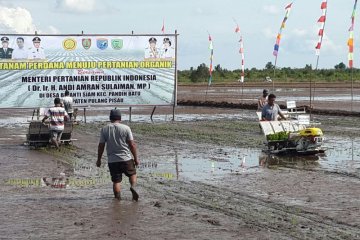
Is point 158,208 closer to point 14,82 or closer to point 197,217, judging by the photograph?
point 197,217

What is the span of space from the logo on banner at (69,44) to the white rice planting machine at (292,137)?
1236 cm

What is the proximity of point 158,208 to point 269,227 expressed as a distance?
2153mm

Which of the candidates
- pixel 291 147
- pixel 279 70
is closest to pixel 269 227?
pixel 291 147

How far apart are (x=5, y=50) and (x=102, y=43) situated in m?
3.85

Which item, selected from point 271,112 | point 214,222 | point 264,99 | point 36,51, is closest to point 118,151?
point 214,222

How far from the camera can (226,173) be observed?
48.3ft

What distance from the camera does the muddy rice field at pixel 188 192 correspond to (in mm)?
9258

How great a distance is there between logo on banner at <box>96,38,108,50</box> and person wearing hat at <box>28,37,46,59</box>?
2.24 m

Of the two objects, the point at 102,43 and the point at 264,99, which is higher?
the point at 102,43

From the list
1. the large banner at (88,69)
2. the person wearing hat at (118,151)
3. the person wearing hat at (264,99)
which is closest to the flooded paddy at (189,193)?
the person wearing hat at (118,151)

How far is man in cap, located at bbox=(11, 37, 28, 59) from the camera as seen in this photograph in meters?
27.7

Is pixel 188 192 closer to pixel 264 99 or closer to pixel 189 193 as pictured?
pixel 189 193

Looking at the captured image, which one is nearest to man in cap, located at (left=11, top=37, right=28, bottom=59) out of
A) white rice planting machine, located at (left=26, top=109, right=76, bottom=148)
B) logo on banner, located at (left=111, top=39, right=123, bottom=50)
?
logo on banner, located at (left=111, top=39, right=123, bottom=50)

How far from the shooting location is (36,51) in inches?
1099
